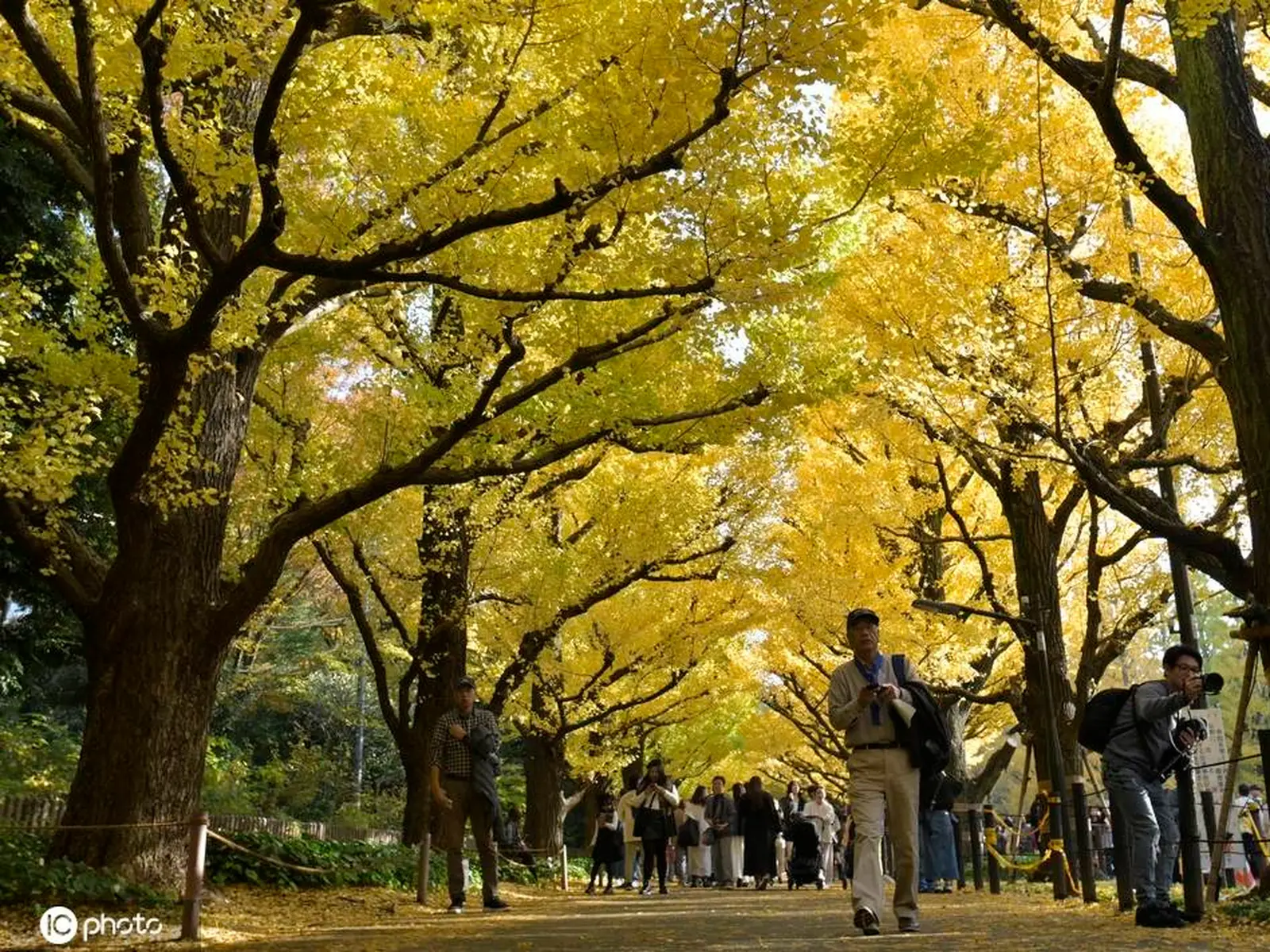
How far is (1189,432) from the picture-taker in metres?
11.2

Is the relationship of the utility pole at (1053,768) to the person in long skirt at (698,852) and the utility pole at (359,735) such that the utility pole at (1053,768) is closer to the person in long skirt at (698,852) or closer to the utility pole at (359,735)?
the person in long skirt at (698,852)

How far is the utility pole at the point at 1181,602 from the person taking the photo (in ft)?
20.2

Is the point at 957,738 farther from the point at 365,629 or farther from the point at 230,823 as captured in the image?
the point at 230,823

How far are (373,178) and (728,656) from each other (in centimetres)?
1602

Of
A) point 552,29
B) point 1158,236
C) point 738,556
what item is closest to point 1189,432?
point 1158,236

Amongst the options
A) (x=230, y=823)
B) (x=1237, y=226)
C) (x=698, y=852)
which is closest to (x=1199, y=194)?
(x=1237, y=226)

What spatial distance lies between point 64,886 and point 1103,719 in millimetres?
5872

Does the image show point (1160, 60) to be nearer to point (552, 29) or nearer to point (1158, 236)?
point (1158, 236)

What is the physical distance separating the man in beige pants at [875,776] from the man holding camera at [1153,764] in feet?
4.31

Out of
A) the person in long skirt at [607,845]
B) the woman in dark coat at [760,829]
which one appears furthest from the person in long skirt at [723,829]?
the person in long skirt at [607,845]

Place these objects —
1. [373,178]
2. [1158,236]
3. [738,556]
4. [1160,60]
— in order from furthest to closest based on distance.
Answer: [738,556], [1158,236], [1160,60], [373,178]

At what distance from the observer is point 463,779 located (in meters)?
8.47

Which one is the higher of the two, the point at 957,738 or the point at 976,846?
the point at 957,738

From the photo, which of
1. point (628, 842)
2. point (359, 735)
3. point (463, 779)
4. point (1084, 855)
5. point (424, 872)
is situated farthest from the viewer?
point (359, 735)
